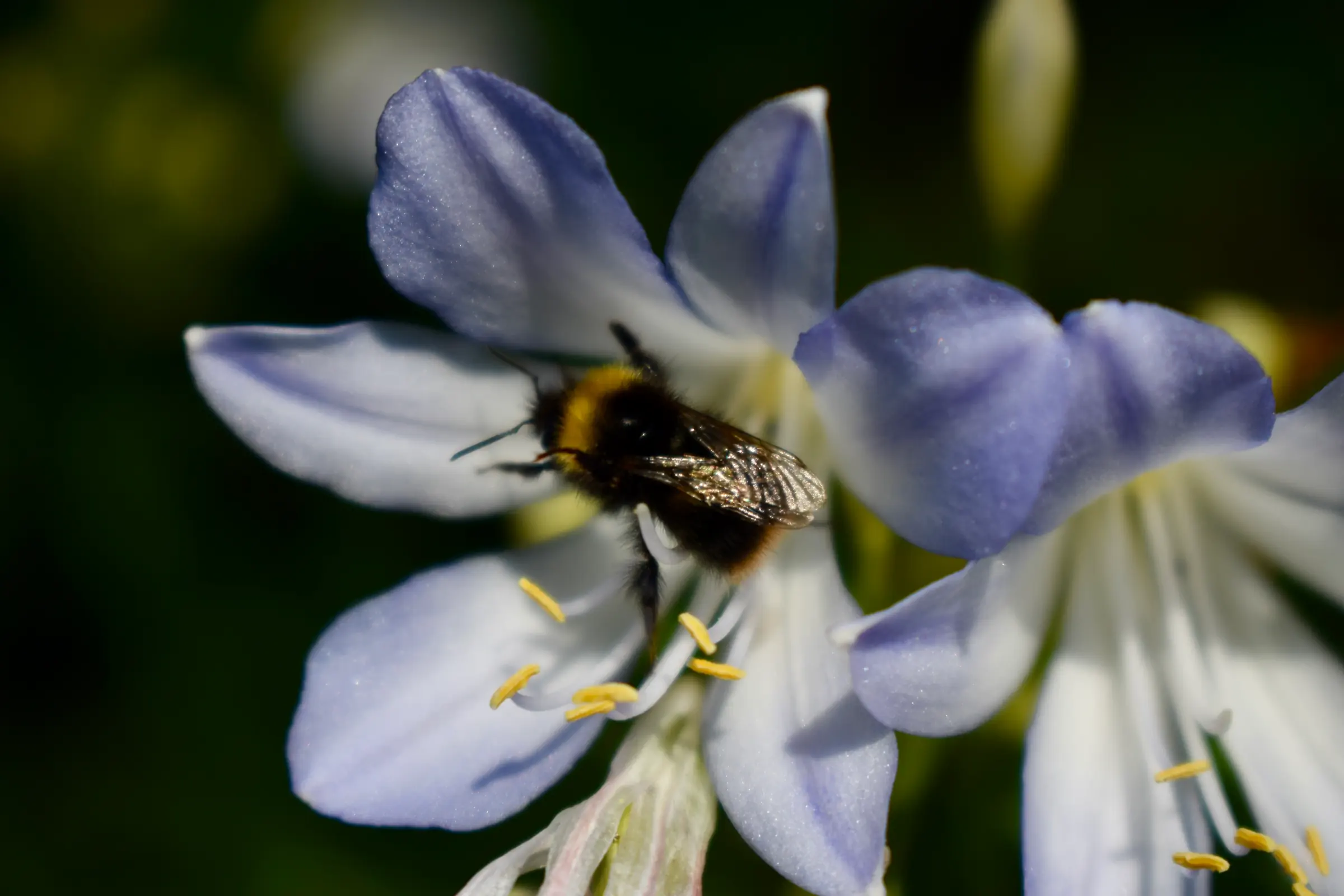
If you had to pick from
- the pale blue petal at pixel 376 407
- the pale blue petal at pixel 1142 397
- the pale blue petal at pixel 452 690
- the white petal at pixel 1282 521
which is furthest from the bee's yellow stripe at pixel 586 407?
the white petal at pixel 1282 521

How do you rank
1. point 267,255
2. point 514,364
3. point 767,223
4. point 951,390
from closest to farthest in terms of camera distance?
point 951,390, point 767,223, point 514,364, point 267,255

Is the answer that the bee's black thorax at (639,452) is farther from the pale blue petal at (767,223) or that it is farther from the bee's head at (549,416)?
the pale blue petal at (767,223)

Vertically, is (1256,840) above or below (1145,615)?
below

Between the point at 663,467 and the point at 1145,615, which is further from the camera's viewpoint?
the point at 1145,615

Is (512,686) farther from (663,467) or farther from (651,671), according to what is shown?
(663,467)

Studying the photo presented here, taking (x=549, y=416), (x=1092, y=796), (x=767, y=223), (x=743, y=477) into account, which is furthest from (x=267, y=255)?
(x=1092, y=796)

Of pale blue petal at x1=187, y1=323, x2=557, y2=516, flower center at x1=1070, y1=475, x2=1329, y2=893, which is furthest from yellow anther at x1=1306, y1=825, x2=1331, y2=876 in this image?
pale blue petal at x1=187, y1=323, x2=557, y2=516
